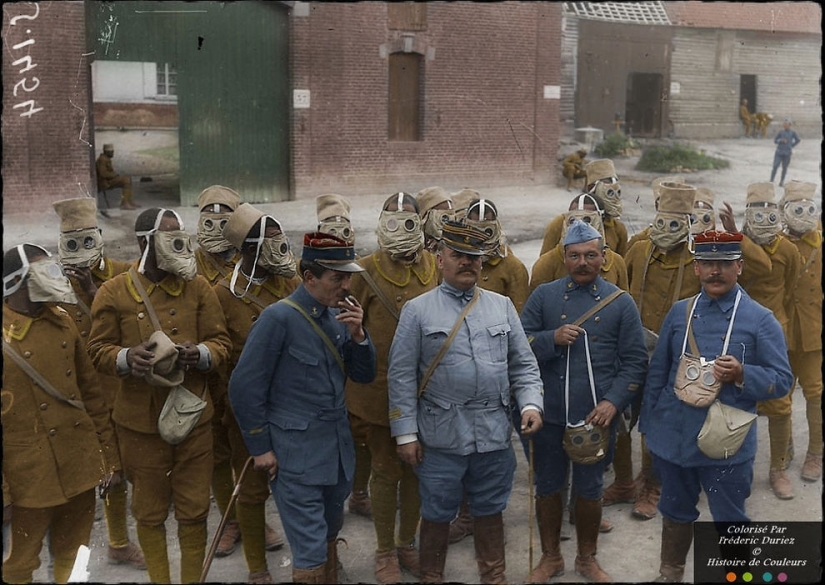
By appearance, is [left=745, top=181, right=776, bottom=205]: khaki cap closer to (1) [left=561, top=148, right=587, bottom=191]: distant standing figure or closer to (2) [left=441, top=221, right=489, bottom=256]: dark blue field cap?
(2) [left=441, top=221, right=489, bottom=256]: dark blue field cap

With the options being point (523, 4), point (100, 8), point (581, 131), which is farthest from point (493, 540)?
point (581, 131)

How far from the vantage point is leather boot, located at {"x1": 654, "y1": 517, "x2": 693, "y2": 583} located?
517 cm

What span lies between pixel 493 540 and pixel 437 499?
438 millimetres

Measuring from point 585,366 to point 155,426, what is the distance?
2.55 m

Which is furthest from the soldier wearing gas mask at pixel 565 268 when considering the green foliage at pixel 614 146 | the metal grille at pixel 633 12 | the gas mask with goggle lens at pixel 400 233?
the metal grille at pixel 633 12

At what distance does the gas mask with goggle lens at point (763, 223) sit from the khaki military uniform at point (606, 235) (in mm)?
1116

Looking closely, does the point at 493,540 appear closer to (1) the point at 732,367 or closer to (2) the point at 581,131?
(1) the point at 732,367

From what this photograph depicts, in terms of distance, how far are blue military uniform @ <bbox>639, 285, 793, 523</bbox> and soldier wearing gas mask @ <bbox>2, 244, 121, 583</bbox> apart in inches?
128

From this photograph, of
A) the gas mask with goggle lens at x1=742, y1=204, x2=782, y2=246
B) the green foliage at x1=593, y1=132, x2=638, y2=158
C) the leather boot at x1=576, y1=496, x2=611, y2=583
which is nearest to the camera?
the leather boot at x1=576, y1=496, x2=611, y2=583

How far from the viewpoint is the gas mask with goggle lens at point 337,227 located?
622 centimetres

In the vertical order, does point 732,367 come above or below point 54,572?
above

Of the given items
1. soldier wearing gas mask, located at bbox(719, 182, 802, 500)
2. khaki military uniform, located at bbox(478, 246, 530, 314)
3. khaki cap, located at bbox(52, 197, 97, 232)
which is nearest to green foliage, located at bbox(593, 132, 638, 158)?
soldier wearing gas mask, located at bbox(719, 182, 802, 500)

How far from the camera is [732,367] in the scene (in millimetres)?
4641

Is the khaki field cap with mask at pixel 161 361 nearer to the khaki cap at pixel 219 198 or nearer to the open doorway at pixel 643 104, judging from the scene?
the khaki cap at pixel 219 198
